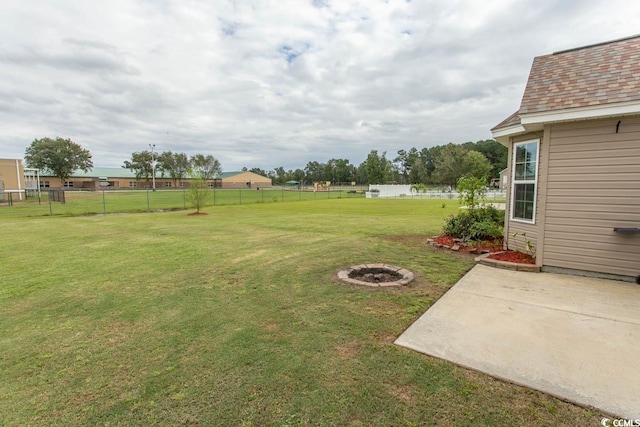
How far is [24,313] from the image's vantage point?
3285 mm

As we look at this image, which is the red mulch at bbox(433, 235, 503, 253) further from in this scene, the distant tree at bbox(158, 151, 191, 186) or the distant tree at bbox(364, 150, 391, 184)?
the distant tree at bbox(158, 151, 191, 186)

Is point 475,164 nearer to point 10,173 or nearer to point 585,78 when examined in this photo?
point 585,78

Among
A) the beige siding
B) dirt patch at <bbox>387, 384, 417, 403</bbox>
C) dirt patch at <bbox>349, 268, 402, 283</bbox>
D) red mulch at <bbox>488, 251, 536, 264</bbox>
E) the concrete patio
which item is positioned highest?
the beige siding

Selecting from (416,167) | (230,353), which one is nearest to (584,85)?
(230,353)

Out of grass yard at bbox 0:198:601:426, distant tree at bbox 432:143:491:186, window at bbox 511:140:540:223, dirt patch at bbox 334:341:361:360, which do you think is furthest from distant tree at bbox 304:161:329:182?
dirt patch at bbox 334:341:361:360

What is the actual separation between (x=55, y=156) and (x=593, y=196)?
215 feet

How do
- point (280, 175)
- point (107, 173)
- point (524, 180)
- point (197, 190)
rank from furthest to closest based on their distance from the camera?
point (280, 175) → point (107, 173) → point (197, 190) → point (524, 180)

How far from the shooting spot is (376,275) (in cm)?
463

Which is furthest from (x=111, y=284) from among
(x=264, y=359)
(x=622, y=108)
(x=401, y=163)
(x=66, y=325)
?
(x=401, y=163)

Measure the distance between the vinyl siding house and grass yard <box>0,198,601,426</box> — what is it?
170cm

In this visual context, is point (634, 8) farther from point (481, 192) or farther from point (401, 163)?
point (401, 163)

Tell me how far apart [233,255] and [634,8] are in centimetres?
1086

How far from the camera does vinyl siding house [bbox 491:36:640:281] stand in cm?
412

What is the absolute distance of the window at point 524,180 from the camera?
5352 mm
